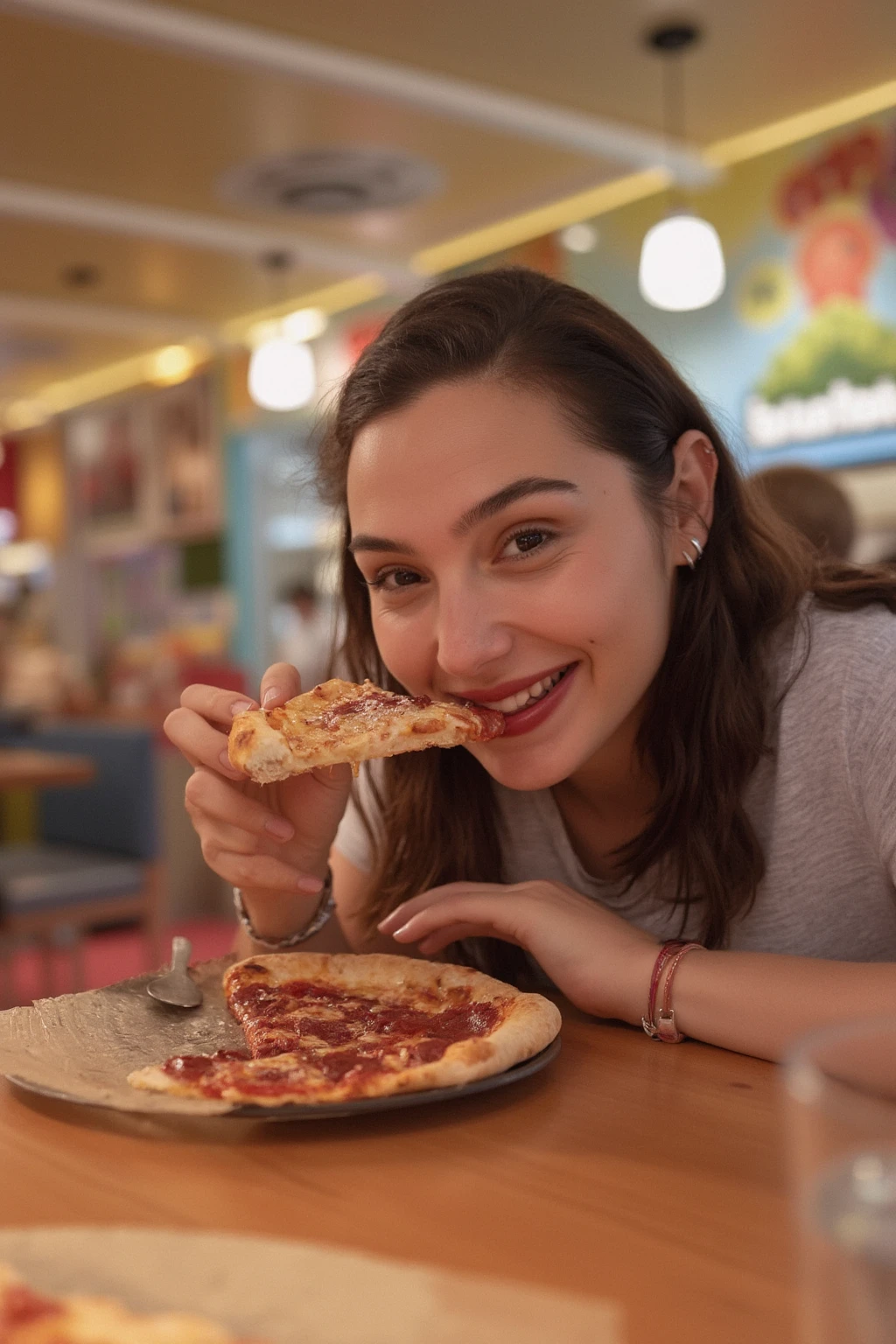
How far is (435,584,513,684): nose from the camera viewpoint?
4.71ft

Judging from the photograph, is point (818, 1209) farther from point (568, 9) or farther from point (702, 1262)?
point (568, 9)

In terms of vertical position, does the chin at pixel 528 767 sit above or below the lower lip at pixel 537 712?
below

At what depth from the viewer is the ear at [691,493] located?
1.69 metres

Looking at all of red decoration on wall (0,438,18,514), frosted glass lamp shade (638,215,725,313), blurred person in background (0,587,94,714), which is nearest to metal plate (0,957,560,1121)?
frosted glass lamp shade (638,215,725,313)

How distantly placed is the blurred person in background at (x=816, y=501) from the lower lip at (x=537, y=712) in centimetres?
178

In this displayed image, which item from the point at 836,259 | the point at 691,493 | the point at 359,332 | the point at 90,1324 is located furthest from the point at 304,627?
the point at 90,1324

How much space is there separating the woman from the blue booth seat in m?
3.00

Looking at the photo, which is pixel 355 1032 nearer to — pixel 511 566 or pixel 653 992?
pixel 653 992

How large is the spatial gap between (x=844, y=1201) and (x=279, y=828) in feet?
3.63

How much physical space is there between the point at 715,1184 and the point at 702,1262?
0.13 m

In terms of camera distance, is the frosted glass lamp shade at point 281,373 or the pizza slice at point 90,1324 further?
the frosted glass lamp shade at point 281,373

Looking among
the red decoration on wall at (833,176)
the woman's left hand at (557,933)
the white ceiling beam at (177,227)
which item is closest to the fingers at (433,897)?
the woman's left hand at (557,933)

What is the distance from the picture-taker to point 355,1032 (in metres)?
1.30

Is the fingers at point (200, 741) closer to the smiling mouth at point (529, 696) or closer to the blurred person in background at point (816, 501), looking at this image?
the smiling mouth at point (529, 696)
